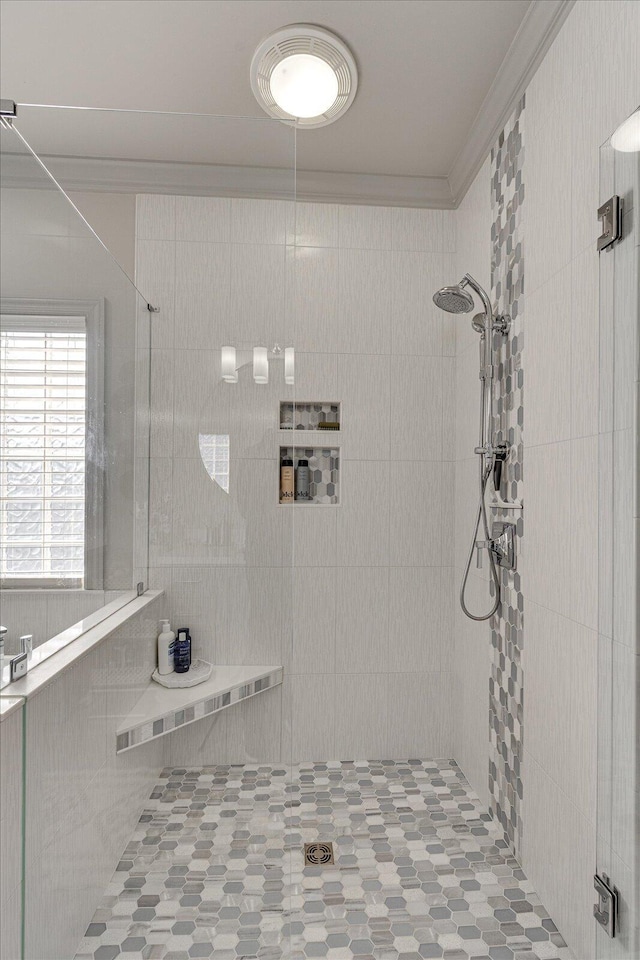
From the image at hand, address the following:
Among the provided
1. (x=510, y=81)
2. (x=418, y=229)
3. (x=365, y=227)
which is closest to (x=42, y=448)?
(x=510, y=81)

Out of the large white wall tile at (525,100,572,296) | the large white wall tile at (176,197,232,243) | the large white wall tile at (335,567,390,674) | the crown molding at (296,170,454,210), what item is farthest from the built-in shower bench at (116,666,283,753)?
the crown molding at (296,170,454,210)

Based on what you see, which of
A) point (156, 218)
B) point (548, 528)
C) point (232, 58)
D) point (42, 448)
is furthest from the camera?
point (232, 58)

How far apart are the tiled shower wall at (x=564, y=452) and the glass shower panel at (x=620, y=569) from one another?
84 millimetres

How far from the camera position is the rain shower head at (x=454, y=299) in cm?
204

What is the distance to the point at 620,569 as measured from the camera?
3.54ft

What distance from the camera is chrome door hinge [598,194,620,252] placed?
108 centimetres

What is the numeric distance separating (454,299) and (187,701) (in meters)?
1.53

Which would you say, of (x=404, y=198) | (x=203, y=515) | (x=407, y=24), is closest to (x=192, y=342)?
(x=203, y=515)

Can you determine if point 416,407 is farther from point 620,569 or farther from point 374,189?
point 620,569

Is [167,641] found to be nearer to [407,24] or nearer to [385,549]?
[385,549]

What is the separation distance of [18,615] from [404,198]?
2.29 metres

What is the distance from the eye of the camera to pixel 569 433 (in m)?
1.57

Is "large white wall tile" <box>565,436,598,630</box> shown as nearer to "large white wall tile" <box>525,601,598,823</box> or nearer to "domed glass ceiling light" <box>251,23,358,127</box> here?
"large white wall tile" <box>525,601,598,823</box>

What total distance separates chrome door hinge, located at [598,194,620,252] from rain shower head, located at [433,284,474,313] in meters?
0.91
